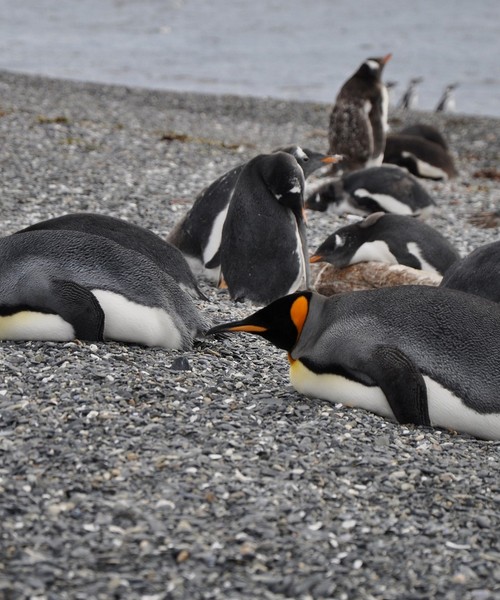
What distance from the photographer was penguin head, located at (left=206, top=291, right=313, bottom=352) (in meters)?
4.24

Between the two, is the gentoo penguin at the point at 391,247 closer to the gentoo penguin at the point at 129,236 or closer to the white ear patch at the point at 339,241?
the white ear patch at the point at 339,241

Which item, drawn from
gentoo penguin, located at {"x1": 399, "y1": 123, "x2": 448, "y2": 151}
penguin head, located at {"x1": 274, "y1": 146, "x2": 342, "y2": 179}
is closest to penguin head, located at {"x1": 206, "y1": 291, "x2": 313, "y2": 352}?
penguin head, located at {"x1": 274, "y1": 146, "x2": 342, "y2": 179}

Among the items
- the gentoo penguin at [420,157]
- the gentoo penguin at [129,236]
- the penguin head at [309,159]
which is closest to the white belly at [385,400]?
the gentoo penguin at [129,236]

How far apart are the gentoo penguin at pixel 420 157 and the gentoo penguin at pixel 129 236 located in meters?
7.10

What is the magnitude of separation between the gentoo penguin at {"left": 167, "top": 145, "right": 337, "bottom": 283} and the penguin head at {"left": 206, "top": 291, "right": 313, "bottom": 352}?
2791 millimetres

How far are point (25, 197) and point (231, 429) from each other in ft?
17.8

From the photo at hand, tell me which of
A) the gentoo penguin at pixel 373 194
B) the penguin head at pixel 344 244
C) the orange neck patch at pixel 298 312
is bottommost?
the gentoo penguin at pixel 373 194

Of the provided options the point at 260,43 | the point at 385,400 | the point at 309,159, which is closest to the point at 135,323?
the point at 385,400

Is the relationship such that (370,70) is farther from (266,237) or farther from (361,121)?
(266,237)

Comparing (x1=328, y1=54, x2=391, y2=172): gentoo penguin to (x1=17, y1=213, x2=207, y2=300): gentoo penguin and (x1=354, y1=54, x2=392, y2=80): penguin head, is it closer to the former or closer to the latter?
(x1=354, y1=54, x2=392, y2=80): penguin head

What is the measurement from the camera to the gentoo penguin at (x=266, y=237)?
6406 millimetres

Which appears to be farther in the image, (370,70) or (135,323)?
(370,70)

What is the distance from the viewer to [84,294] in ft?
14.7

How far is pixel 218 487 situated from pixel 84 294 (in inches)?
59.4
